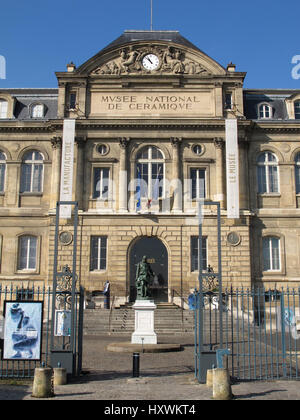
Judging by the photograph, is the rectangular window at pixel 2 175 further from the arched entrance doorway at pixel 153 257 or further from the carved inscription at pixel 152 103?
the arched entrance doorway at pixel 153 257

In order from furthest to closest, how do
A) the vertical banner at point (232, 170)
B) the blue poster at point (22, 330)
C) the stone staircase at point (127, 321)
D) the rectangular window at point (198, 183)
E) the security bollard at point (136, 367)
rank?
the rectangular window at point (198, 183)
the vertical banner at point (232, 170)
the stone staircase at point (127, 321)
the security bollard at point (136, 367)
the blue poster at point (22, 330)

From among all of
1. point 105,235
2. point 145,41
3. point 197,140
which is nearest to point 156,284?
point 105,235

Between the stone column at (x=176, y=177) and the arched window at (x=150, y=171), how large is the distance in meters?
0.90

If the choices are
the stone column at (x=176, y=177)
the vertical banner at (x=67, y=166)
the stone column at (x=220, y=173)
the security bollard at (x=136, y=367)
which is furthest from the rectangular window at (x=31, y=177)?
the security bollard at (x=136, y=367)

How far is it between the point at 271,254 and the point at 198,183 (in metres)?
6.63

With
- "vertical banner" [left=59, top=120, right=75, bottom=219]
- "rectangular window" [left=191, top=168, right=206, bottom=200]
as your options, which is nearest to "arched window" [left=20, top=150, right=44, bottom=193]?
"vertical banner" [left=59, top=120, right=75, bottom=219]

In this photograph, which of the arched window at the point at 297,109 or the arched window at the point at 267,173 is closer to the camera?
the arched window at the point at 267,173

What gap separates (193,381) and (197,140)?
848 inches

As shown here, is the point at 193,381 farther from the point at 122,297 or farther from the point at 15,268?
the point at 15,268

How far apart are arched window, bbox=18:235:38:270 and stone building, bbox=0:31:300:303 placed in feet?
0.22

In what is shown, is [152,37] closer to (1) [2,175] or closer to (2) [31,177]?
(2) [31,177]

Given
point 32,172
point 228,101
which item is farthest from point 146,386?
point 228,101

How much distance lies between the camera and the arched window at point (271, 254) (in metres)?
31.3

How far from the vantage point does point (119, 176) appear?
31.5 meters
